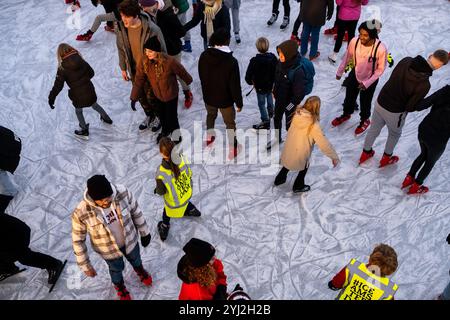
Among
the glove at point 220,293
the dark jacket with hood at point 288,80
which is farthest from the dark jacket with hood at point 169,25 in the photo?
the glove at point 220,293

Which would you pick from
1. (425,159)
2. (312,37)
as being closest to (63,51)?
(312,37)

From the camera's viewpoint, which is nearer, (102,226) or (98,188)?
(98,188)

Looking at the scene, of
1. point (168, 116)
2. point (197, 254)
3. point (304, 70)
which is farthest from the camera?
point (168, 116)

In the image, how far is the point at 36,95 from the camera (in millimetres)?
6566

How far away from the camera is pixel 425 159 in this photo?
177 inches

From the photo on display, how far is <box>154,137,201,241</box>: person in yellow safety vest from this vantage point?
3643 millimetres

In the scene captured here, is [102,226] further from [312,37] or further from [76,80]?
[312,37]

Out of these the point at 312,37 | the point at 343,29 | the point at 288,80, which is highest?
the point at 288,80

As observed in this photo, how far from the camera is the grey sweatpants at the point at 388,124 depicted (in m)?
4.53

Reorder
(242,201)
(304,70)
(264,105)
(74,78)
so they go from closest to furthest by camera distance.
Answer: (304,70) → (242,201) → (74,78) → (264,105)

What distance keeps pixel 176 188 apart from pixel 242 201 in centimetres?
123

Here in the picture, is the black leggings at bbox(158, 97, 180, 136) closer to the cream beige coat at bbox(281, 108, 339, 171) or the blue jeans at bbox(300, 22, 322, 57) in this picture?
the cream beige coat at bbox(281, 108, 339, 171)

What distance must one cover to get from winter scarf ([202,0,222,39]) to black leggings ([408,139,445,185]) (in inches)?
117

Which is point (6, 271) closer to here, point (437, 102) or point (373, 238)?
point (373, 238)
